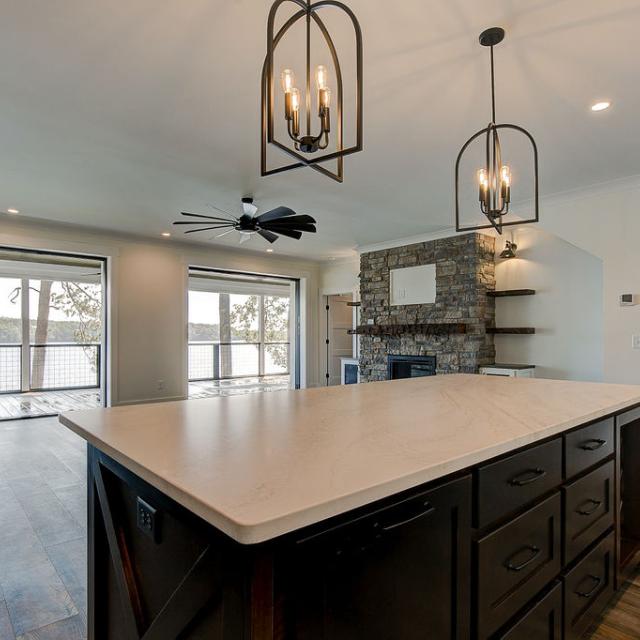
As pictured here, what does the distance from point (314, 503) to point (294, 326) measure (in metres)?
8.28

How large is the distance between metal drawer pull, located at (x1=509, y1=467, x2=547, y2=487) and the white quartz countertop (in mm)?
121

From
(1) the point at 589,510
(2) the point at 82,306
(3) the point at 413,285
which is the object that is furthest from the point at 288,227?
(2) the point at 82,306

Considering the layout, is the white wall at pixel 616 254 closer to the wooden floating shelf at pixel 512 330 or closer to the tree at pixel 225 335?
the wooden floating shelf at pixel 512 330

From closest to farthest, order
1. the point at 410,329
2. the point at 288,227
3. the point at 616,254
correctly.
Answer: the point at 616,254
the point at 288,227
the point at 410,329

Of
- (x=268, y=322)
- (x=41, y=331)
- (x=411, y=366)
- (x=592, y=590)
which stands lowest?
(x=592, y=590)

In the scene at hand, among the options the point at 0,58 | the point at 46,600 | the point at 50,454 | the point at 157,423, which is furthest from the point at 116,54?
the point at 50,454

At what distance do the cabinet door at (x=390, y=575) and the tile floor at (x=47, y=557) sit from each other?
127 cm

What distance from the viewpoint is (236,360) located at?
462 inches

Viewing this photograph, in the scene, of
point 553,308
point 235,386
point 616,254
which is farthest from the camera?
point 235,386

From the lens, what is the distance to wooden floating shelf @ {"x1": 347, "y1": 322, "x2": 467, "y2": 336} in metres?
5.98

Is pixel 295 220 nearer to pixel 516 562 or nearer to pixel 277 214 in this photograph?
pixel 277 214

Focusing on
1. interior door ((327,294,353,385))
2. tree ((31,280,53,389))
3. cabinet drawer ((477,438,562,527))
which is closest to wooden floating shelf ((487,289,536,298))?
interior door ((327,294,353,385))

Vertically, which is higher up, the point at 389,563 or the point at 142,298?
the point at 142,298

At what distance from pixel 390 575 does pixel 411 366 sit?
5.92 meters
